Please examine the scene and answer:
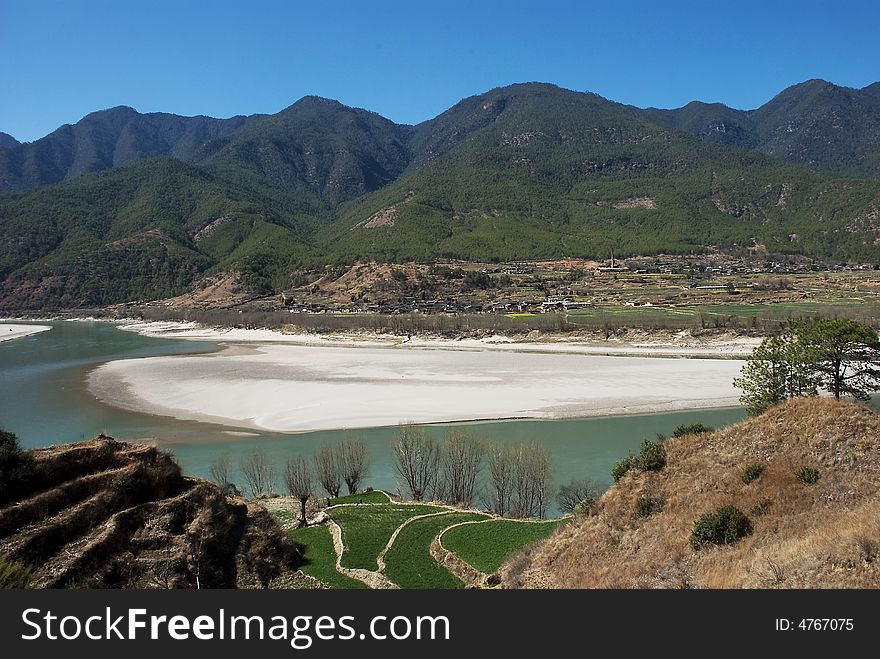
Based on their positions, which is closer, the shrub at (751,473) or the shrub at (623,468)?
the shrub at (751,473)

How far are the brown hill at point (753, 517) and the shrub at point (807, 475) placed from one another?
12cm

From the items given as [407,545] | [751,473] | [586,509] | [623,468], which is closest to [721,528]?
[751,473]

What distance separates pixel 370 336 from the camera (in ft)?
A: 335

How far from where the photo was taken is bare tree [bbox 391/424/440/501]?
27688 mm

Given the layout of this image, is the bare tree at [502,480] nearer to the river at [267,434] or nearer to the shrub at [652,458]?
the river at [267,434]

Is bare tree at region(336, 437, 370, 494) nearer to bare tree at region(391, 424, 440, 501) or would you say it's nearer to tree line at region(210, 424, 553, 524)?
tree line at region(210, 424, 553, 524)

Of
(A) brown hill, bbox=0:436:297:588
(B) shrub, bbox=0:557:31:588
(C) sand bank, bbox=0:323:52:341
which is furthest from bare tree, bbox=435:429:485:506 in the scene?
(C) sand bank, bbox=0:323:52:341

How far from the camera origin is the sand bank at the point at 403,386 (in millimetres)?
45000

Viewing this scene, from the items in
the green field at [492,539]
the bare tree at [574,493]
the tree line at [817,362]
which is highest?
the tree line at [817,362]

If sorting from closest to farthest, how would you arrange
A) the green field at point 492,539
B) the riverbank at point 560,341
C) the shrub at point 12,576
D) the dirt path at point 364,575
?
the shrub at point 12,576, the dirt path at point 364,575, the green field at point 492,539, the riverbank at point 560,341

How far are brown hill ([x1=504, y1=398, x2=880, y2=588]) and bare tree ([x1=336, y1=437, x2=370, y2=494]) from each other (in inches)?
601

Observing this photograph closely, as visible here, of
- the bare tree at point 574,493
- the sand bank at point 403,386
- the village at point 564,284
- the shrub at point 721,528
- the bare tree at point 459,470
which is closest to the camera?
the shrub at point 721,528

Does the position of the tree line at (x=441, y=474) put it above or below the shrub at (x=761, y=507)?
below

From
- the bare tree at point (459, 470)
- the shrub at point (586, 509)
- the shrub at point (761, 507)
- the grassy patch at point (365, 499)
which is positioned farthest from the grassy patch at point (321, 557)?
the shrub at point (761, 507)
